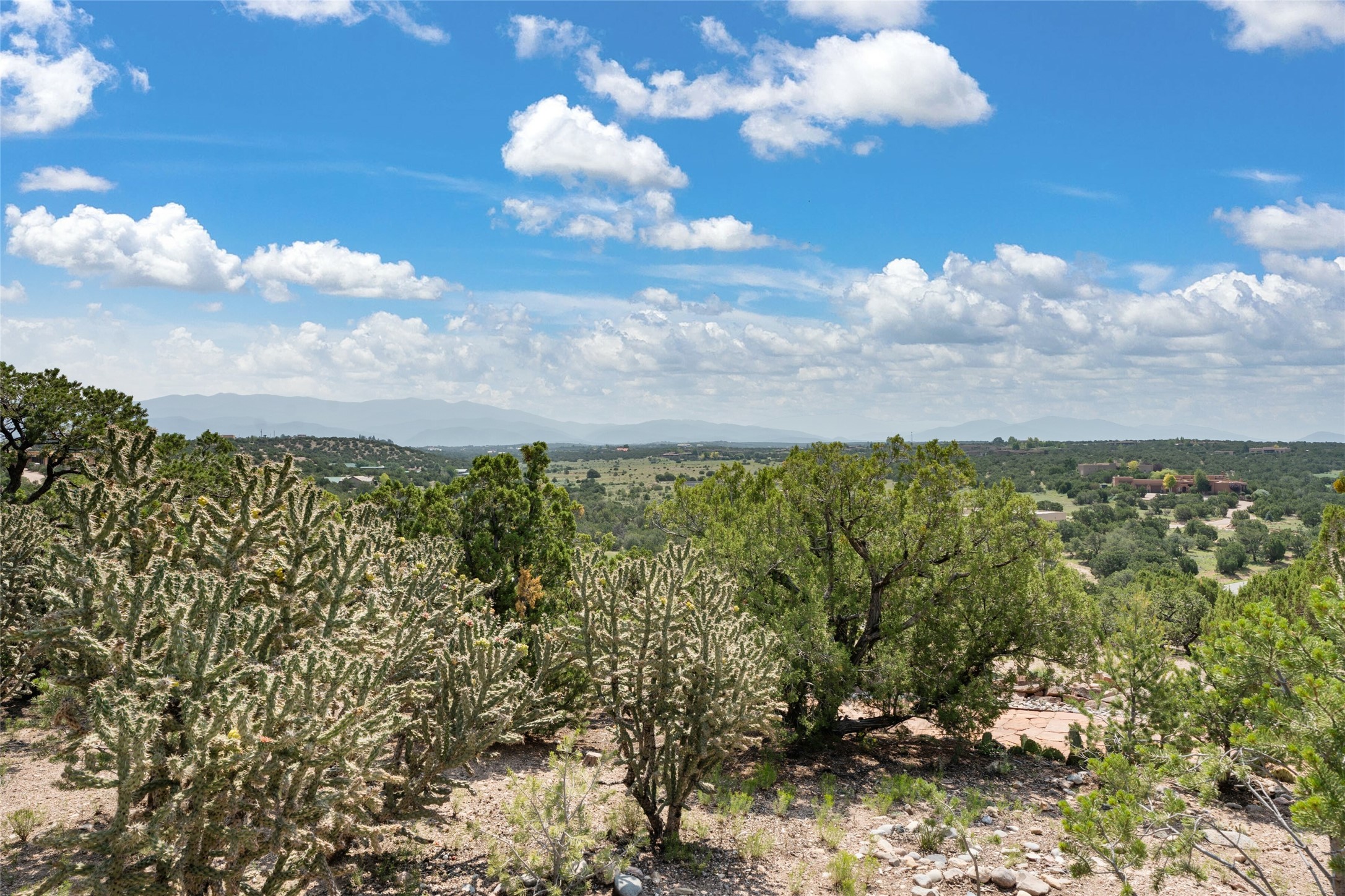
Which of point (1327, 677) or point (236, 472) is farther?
point (236, 472)

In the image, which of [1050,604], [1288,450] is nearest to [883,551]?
[1050,604]

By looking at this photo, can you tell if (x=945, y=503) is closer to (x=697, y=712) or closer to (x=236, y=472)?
(x=697, y=712)

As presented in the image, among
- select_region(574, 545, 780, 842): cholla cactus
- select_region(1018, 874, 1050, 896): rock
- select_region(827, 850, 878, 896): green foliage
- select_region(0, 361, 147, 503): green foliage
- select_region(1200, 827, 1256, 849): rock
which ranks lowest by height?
select_region(1200, 827, 1256, 849): rock

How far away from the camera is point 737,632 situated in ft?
26.7

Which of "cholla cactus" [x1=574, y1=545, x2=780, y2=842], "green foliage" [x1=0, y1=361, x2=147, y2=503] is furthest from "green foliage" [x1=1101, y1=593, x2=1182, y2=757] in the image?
"green foliage" [x1=0, y1=361, x2=147, y2=503]

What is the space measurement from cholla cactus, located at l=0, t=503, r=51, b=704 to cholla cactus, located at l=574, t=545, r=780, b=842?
596cm

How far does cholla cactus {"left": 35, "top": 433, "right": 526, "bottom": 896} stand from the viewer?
4574 millimetres

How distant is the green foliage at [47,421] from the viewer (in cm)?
1392

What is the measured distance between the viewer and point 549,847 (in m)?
6.61

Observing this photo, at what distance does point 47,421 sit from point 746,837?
46.8ft

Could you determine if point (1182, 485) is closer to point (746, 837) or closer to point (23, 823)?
point (746, 837)

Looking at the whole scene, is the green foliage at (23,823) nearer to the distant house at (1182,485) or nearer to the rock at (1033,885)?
the rock at (1033,885)

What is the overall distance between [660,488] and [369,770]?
81.2 meters

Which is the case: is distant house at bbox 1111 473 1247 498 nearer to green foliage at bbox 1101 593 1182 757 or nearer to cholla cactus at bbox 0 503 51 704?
green foliage at bbox 1101 593 1182 757
